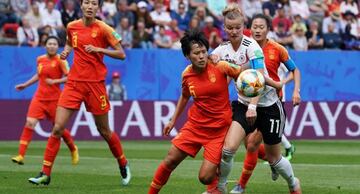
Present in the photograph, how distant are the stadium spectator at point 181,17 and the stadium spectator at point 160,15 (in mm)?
312

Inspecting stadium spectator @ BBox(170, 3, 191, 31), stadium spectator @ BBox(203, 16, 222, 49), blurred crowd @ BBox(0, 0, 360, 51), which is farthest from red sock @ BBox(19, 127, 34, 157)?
stadium spectator @ BBox(170, 3, 191, 31)

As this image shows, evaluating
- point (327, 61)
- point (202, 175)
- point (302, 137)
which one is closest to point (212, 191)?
point (202, 175)

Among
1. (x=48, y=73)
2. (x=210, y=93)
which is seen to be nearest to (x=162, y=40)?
(x=48, y=73)

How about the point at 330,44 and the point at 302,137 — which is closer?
the point at 302,137

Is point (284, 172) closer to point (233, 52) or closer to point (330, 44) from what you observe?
point (233, 52)

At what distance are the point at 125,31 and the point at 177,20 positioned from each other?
87.4 inches

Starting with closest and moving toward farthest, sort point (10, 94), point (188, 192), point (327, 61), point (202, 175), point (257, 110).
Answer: point (202, 175) → point (257, 110) → point (188, 192) → point (10, 94) → point (327, 61)

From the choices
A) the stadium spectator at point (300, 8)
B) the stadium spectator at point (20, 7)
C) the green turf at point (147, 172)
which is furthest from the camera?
the stadium spectator at point (300, 8)

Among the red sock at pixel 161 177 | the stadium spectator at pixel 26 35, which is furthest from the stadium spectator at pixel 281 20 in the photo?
the red sock at pixel 161 177

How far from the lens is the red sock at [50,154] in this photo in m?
13.9

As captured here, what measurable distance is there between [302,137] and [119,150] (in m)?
13.7

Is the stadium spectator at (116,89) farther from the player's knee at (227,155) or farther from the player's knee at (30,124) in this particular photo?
the player's knee at (227,155)

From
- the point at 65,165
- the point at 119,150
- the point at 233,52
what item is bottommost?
the point at 65,165

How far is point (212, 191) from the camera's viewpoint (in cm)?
1194
